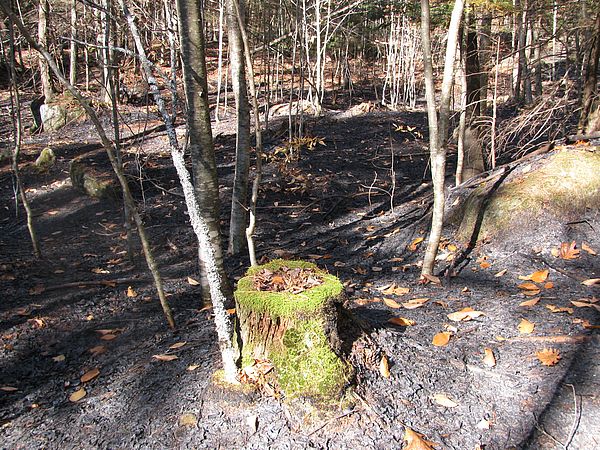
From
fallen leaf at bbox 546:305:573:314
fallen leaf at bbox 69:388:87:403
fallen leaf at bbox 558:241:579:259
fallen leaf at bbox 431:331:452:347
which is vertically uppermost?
fallen leaf at bbox 558:241:579:259

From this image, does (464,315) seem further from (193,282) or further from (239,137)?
(239,137)

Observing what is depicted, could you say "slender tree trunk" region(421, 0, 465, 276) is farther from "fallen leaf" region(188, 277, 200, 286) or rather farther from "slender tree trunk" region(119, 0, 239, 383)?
"fallen leaf" region(188, 277, 200, 286)

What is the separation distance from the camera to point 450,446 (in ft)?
7.64

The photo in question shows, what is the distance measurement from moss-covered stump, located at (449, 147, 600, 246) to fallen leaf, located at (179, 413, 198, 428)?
3.31 m

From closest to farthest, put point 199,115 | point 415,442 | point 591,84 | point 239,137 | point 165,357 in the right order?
point 415,442 → point 165,357 → point 199,115 → point 239,137 → point 591,84

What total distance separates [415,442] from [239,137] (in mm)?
3766

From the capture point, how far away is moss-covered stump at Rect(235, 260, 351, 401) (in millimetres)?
2523

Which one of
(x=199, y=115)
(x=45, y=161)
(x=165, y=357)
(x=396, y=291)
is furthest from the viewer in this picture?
(x=45, y=161)

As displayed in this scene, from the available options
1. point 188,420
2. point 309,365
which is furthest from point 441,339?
point 188,420

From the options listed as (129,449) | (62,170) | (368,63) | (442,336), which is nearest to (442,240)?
(442,336)

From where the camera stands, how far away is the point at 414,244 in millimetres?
5371

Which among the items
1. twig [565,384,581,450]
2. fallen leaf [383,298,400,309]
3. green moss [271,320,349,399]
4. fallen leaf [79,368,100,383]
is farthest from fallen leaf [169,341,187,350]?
twig [565,384,581,450]

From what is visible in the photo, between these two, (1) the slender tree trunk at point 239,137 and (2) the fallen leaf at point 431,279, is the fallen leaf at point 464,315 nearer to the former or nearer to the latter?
(2) the fallen leaf at point 431,279

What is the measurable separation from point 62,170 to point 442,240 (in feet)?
27.0
